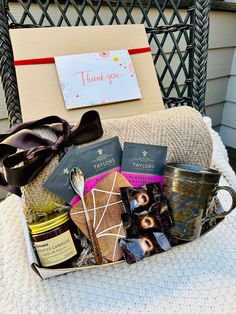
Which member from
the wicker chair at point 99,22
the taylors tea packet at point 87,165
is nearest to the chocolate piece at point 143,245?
the taylors tea packet at point 87,165

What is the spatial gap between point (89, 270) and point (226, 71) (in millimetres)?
1252

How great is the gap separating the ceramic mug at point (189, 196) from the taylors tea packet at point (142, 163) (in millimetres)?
35

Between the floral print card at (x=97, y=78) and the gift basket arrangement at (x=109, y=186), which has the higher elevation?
the floral print card at (x=97, y=78)

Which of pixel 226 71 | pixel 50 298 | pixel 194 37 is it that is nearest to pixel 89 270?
pixel 50 298

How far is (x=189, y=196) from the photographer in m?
0.48

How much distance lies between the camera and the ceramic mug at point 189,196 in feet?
1.55

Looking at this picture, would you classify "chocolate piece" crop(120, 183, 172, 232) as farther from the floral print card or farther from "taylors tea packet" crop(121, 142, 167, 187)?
the floral print card

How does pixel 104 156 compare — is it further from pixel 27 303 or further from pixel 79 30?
pixel 79 30

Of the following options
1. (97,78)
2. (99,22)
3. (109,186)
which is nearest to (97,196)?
(109,186)

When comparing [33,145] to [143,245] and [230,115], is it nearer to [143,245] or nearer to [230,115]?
[143,245]

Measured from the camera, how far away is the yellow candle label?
1.48ft

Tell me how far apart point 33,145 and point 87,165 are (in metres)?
0.10

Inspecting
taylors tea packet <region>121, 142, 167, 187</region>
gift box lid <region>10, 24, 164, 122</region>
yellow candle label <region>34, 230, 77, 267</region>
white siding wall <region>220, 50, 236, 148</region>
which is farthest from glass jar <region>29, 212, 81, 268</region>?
white siding wall <region>220, 50, 236, 148</region>

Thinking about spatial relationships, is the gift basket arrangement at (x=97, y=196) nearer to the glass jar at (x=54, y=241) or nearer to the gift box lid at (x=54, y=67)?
the glass jar at (x=54, y=241)
